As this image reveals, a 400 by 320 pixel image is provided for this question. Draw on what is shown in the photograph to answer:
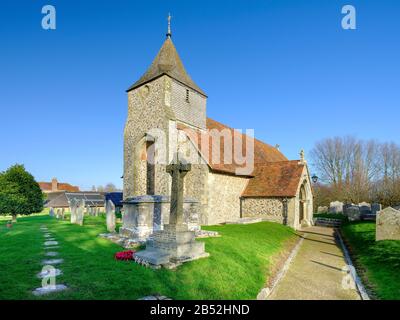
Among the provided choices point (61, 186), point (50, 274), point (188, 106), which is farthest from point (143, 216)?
point (61, 186)

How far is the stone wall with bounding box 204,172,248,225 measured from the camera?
63.0ft

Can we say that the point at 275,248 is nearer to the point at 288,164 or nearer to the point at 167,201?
the point at 167,201

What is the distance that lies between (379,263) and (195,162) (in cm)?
1301

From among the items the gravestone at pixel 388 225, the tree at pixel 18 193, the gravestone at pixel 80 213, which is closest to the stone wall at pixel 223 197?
the gravestone at pixel 80 213

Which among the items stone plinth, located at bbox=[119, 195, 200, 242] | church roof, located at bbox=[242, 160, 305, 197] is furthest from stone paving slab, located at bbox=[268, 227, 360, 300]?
church roof, located at bbox=[242, 160, 305, 197]

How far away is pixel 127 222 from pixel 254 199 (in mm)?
12757

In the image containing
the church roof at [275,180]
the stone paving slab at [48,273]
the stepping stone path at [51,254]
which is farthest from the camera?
the church roof at [275,180]

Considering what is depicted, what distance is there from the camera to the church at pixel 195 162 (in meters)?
19.9

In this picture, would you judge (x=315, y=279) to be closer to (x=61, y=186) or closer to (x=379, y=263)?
(x=379, y=263)

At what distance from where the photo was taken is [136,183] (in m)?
22.4

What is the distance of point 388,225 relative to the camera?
1293 cm

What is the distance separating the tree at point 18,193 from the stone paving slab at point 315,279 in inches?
1111

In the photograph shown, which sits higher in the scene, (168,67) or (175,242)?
(168,67)

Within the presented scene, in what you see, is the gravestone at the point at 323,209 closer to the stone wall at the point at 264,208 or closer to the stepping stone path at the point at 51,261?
the stone wall at the point at 264,208
